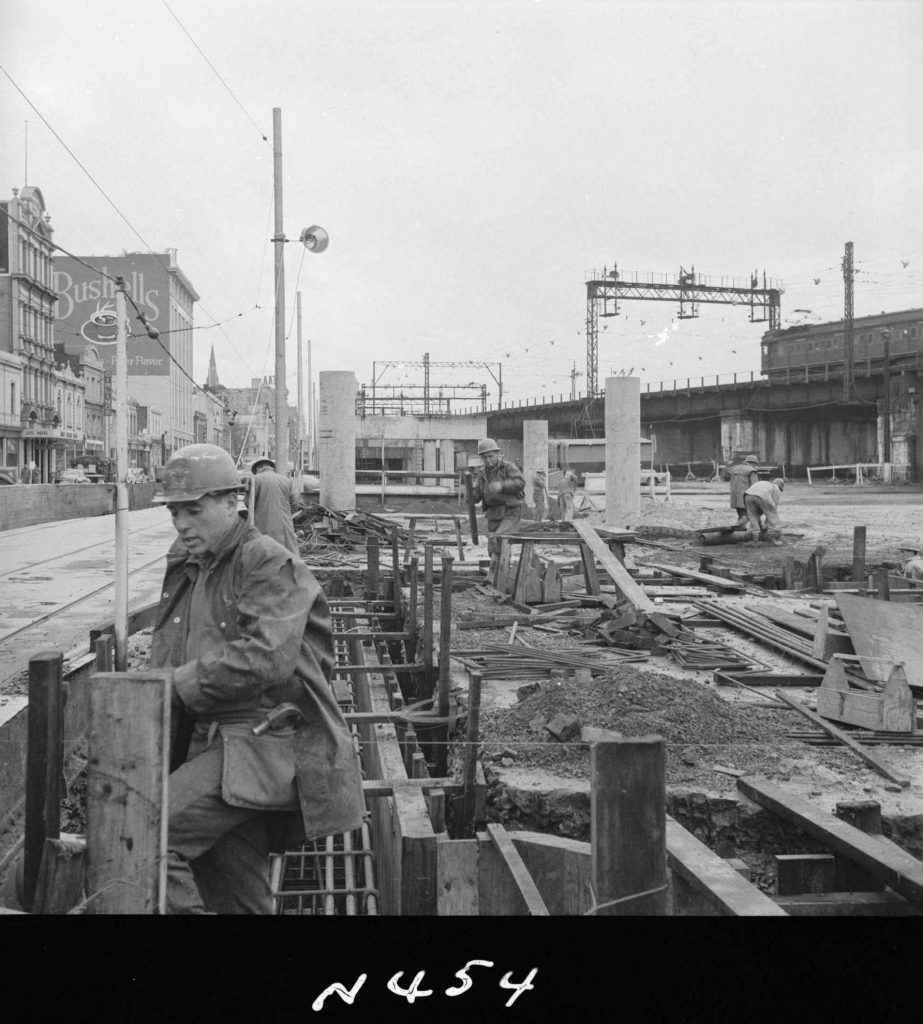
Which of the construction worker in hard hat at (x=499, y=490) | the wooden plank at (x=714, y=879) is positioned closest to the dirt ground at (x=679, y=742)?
the wooden plank at (x=714, y=879)

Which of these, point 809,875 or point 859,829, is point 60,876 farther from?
point 859,829

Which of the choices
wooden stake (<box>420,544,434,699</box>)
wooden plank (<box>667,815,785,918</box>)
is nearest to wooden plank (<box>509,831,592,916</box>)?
wooden plank (<box>667,815,785,918</box>)

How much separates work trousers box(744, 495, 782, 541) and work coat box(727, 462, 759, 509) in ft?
3.01

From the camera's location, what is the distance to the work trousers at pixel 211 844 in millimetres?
3162

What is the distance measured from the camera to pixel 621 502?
25859 mm

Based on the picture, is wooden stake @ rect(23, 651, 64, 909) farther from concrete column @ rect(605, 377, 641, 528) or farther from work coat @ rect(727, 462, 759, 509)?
concrete column @ rect(605, 377, 641, 528)

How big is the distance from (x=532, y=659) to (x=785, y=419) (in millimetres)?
51569

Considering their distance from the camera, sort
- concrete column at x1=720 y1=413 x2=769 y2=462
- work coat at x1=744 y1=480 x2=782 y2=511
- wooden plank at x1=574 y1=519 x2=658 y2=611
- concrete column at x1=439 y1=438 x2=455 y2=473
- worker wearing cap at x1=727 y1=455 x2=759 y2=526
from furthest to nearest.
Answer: concrete column at x1=439 y1=438 x2=455 y2=473
concrete column at x1=720 y1=413 x2=769 y2=462
worker wearing cap at x1=727 y1=455 x2=759 y2=526
work coat at x1=744 y1=480 x2=782 y2=511
wooden plank at x1=574 y1=519 x2=658 y2=611

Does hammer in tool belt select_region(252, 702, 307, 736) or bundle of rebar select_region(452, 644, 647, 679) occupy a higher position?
hammer in tool belt select_region(252, 702, 307, 736)

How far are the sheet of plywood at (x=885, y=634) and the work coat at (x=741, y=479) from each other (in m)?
12.4

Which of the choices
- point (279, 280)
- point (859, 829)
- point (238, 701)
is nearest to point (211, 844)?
point (238, 701)

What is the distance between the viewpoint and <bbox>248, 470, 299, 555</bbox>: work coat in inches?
346

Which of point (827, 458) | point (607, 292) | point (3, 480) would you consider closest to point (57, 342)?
point (607, 292)
